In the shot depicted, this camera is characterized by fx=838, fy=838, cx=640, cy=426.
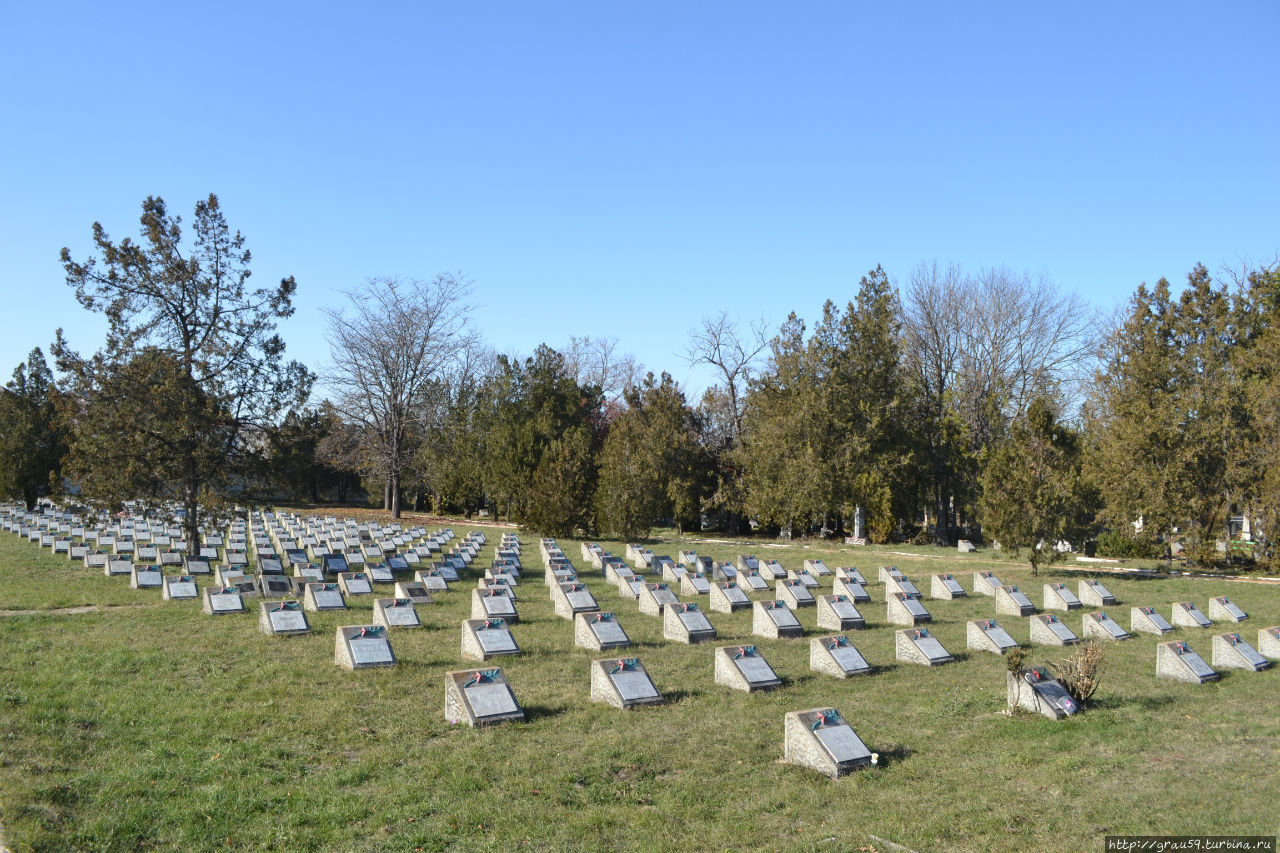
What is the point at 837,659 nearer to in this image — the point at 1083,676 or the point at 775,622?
the point at 775,622

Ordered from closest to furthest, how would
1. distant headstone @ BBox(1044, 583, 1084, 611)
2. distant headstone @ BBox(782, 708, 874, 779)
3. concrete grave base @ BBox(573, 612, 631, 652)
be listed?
1. distant headstone @ BBox(782, 708, 874, 779)
2. concrete grave base @ BBox(573, 612, 631, 652)
3. distant headstone @ BBox(1044, 583, 1084, 611)

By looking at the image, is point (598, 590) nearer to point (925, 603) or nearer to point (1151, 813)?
point (925, 603)

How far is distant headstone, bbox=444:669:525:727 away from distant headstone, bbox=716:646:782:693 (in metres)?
2.81

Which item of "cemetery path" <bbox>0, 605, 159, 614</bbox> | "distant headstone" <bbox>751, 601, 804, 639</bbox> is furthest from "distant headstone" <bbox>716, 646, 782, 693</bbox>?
"cemetery path" <bbox>0, 605, 159, 614</bbox>

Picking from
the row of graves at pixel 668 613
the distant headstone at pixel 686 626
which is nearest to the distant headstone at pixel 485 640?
the row of graves at pixel 668 613

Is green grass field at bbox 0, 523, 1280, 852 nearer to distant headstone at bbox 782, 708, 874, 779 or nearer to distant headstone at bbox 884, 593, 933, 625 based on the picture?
distant headstone at bbox 782, 708, 874, 779

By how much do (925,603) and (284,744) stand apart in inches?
558

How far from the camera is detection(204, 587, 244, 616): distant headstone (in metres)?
14.3

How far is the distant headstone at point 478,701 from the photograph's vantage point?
28.1 feet

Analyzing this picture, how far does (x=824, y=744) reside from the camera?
755 cm

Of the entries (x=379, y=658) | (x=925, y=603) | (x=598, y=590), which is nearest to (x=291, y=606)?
(x=379, y=658)

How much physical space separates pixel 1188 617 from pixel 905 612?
5144mm

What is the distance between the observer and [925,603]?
59.9 ft

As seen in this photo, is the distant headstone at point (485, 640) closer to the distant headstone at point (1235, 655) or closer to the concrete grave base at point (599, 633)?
the concrete grave base at point (599, 633)
